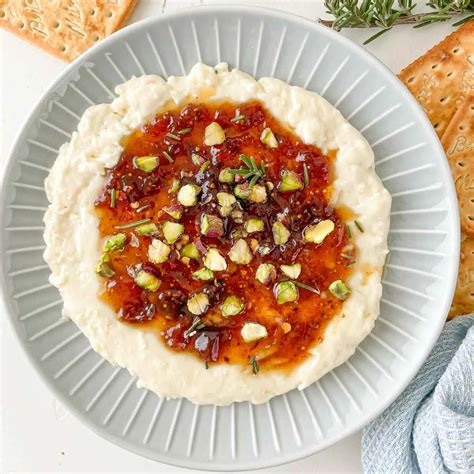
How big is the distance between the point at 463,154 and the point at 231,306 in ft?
4.47

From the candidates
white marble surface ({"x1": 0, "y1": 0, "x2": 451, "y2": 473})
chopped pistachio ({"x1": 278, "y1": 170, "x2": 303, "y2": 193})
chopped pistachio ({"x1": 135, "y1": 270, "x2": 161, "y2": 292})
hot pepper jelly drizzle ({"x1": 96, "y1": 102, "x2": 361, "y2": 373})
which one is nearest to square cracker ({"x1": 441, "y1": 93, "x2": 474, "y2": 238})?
white marble surface ({"x1": 0, "y1": 0, "x2": 451, "y2": 473})

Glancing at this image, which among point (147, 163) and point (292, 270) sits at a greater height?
point (147, 163)

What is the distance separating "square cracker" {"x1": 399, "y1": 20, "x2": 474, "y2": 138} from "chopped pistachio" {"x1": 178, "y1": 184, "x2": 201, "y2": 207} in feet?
3.99

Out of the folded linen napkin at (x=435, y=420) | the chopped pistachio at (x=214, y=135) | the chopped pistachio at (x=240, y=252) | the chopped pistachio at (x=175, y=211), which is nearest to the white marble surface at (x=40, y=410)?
the folded linen napkin at (x=435, y=420)

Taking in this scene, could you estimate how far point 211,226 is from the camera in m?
2.71

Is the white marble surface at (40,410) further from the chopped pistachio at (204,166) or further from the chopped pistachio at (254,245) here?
the chopped pistachio at (254,245)

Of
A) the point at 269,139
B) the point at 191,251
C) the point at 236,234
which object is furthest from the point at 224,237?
the point at 269,139

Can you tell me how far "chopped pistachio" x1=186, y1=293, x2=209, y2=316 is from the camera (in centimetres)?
273

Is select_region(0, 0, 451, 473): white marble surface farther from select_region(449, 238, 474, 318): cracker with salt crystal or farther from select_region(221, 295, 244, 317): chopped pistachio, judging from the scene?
select_region(221, 295, 244, 317): chopped pistachio

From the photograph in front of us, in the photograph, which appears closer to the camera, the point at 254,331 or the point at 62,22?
the point at 254,331

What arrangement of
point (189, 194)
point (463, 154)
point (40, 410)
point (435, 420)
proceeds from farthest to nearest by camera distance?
point (40, 410)
point (463, 154)
point (435, 420)
point (189, 194)

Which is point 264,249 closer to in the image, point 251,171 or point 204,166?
point 251,171

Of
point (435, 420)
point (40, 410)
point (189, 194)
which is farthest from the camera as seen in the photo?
point (40, 410)

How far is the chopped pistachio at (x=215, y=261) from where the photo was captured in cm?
272
